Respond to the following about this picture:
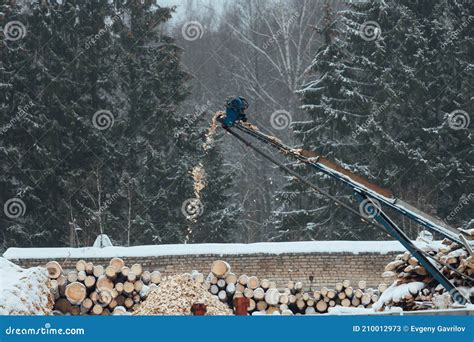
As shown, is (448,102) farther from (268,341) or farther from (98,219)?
(268,341)

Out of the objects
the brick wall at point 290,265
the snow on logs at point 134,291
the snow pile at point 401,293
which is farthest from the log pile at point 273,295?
the snow pile at point 401,293

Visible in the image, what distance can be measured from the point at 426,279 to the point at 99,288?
9.61m

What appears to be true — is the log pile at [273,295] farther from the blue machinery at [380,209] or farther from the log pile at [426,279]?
the blue machinery at [380,209]

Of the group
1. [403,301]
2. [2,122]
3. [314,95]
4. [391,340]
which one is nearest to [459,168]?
[314,95]

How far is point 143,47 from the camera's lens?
43312 millimetres

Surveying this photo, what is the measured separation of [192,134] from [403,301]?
2784 centimetres

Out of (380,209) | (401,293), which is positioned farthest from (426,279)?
(380,209)

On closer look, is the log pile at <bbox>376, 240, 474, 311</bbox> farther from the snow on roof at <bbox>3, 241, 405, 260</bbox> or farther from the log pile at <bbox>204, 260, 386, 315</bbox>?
the snow on roof at <bbox>3, 241, 405, 260</bbox>

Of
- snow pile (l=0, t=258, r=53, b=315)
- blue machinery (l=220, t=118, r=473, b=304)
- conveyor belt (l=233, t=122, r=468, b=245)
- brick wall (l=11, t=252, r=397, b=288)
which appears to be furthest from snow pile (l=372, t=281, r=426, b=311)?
brick wall (l=11, t=252, r=397, b=288)

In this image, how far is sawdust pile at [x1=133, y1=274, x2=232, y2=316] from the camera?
19.3 meters

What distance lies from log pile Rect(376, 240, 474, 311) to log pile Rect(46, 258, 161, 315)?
8236mm

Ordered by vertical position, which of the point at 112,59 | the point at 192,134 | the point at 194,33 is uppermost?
the point at 194,33

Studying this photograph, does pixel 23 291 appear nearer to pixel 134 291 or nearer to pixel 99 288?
pixel 99 288

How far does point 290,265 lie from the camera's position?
91.8 feet
